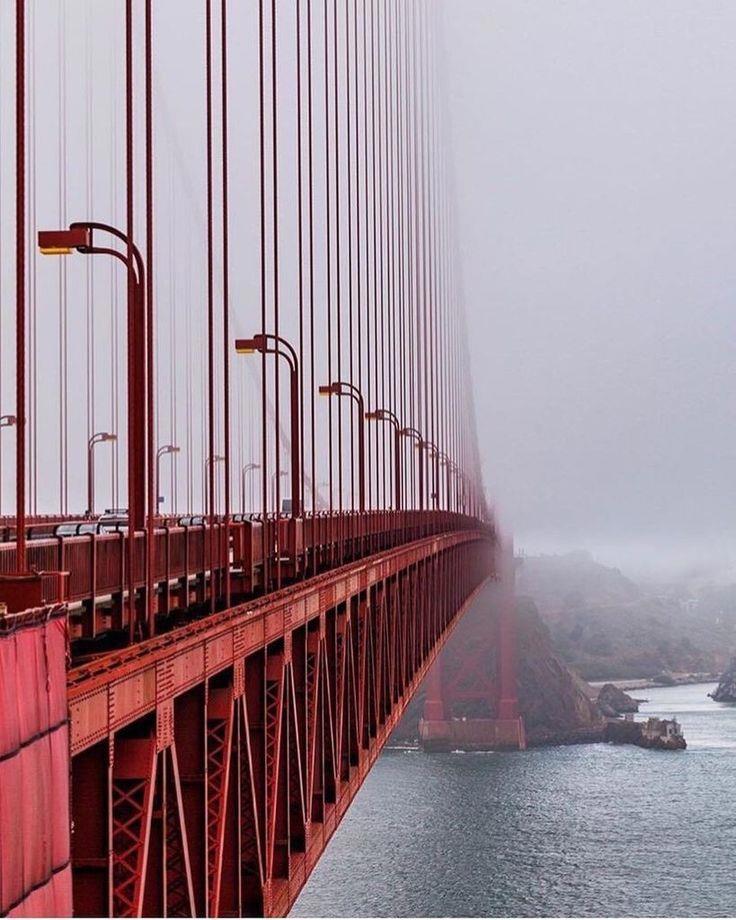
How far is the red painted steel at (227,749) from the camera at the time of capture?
657 centimetres

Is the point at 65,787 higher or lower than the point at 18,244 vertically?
lower

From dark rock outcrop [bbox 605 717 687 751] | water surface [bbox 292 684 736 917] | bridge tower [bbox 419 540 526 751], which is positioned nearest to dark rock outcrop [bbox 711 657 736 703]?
dark rock outcrop [bbox 605 717 687 751]

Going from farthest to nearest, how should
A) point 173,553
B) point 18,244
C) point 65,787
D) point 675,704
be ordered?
point 675,704 < point 173,553 < point 18,244 < point 65,787

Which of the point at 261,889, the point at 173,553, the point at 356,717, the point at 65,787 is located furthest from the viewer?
the point at 356,717

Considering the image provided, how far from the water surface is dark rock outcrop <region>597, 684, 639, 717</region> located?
99.0ft

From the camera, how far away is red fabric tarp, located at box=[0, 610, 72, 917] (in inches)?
193

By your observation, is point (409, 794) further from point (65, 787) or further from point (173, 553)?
point (65, 787)

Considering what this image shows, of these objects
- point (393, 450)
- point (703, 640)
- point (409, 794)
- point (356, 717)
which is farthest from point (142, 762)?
point (703, 640)

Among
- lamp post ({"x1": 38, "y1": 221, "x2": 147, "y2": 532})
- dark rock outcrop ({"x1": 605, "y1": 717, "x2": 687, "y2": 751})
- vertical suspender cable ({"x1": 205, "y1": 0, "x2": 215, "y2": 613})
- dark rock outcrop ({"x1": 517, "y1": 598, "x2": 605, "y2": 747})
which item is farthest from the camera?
dark rock outcrop ({"x1": 517, "y1": 598, "x2": 605, "y2": 747})

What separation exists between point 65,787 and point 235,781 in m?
4.38

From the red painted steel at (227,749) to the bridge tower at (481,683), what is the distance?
6507cm

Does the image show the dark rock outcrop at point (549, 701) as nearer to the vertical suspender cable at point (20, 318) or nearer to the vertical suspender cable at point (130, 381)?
the vertical suspender cable at point (130, 381)

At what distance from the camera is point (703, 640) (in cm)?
19038

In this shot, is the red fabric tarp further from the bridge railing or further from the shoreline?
the shoreline
